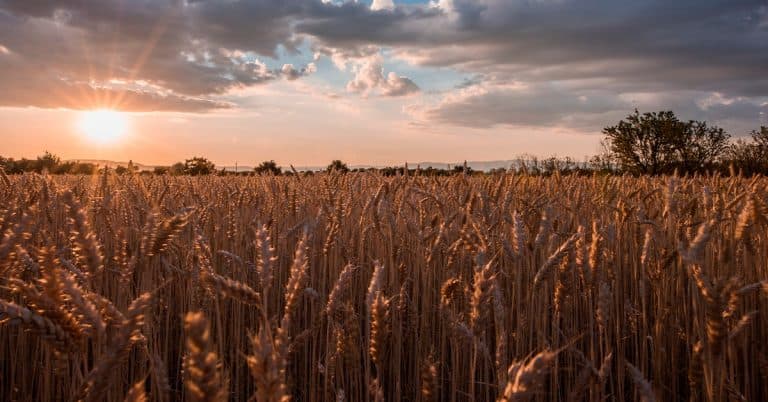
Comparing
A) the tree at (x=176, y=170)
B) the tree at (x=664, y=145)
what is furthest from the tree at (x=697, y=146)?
the tree at (x=176, y=170)

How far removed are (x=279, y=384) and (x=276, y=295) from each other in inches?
93.3

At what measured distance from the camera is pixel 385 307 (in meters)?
1.19

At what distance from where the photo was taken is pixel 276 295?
305 centimetres

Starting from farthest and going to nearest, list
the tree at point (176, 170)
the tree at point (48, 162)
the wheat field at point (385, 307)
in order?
1. the tree at point (48, 162)
2. the tree at point (176, 170)
3. the wheat field at point (385, 307)

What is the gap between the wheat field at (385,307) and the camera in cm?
100

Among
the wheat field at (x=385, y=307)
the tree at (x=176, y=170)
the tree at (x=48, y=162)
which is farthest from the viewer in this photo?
the tree at (x=48, y=162)

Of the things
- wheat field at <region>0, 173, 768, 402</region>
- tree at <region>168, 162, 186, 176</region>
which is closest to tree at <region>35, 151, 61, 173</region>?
tree at <region>168, 162, 186, 176</region>

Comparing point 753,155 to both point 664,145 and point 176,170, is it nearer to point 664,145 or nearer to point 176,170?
point 664,145

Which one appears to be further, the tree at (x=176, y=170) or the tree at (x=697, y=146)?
the tree at (x=697, y=146)

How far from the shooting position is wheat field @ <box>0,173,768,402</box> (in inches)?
39.2

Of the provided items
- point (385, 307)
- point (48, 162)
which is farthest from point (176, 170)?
point (385, 307)

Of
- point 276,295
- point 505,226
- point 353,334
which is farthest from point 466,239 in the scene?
point 505,226

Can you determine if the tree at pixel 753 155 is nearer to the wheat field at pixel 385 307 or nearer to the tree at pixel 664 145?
the tree at pixel 664 145

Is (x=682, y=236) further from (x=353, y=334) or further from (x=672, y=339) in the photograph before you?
(x=353, y=334)
